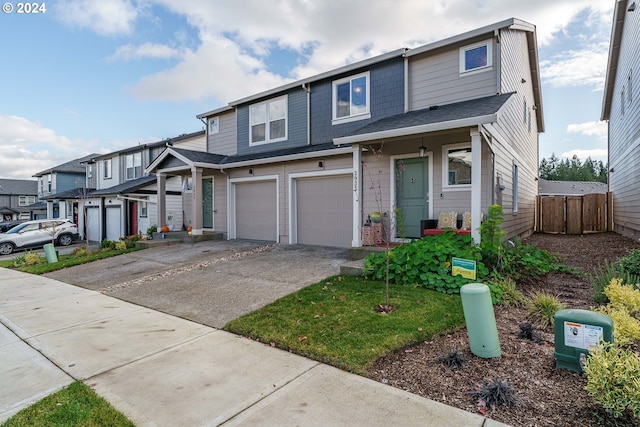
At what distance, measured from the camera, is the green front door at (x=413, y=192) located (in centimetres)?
820

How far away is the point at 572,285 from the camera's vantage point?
A: 543 centimetres

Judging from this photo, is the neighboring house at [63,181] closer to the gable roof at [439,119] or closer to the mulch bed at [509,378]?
the gable roof at [439,119]

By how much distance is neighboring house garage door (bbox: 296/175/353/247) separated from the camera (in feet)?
31.5

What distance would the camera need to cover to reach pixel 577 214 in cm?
1444

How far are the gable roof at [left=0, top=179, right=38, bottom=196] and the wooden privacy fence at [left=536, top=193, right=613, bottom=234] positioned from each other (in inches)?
2014

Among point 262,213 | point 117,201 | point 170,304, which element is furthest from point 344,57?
point 117,201

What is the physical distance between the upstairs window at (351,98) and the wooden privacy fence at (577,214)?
35.9ft

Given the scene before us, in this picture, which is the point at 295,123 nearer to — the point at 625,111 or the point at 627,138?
the point at 627,138

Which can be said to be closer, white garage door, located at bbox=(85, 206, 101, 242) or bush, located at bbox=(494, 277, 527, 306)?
bush, located at bbox=(494, 277, 527, 306)

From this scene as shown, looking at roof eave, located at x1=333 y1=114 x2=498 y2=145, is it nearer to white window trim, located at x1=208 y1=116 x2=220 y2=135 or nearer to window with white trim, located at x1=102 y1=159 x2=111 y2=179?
white window trim, located at x1=208 y1=116 x2=220 y2=135

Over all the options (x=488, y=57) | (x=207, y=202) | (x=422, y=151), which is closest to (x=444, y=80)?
(x=488, y=57)

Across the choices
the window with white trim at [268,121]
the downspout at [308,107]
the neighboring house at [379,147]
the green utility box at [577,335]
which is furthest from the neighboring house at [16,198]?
the green utility box at [577,335]

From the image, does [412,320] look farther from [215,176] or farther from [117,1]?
[215,176]

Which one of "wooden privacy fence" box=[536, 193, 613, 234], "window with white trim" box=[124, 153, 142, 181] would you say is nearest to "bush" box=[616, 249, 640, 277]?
"wooden privacy fence" box=[536, 193, 613, 234]
